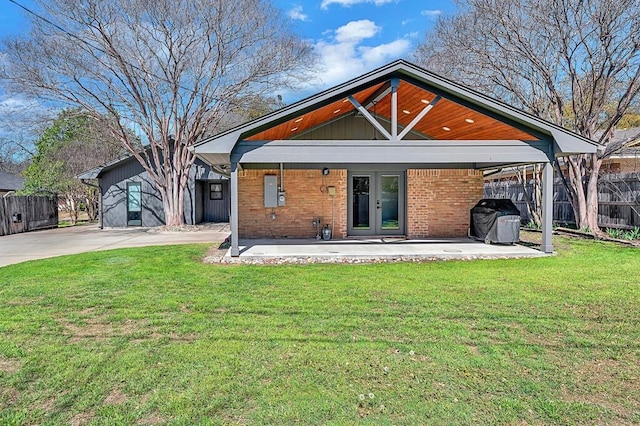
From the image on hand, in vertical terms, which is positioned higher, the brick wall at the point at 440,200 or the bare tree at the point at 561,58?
the bare tree at the point at 561,58

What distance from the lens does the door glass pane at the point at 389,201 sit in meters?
12.1

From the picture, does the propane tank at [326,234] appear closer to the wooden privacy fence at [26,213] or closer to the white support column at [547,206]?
the white support column at [547,206]

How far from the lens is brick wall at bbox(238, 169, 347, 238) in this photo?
11.9 metres

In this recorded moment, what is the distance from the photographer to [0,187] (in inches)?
1097

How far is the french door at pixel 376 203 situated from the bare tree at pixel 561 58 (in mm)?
5494

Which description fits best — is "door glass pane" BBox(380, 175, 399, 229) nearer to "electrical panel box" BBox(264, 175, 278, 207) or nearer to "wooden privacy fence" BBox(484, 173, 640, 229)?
"electrical panel box" BBox(264, 175, 278, 207)

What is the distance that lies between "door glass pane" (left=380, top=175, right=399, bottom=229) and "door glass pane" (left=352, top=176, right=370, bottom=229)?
0.49 metres

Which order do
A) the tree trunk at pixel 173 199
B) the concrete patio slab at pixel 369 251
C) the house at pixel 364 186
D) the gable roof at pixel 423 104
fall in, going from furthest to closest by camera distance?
the tree trunk at pixel 173 199 → the house at pixel 364 186 → the concrete patio slab at pixel 369 251 → the gable roof at pixel 423 104

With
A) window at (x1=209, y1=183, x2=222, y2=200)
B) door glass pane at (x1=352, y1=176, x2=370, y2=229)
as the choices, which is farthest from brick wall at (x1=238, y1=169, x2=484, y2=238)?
window at (x1=209, y1=183, x2=222, y2=200)

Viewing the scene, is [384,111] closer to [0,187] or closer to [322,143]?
[322,143]

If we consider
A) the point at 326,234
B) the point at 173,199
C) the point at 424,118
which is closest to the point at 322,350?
the point at 326,234

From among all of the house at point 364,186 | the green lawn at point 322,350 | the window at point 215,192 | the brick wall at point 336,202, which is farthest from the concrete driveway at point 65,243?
the window at point 215,192

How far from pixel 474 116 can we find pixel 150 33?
41.1ft

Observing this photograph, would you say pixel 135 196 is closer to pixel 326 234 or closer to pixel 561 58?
pixel 326 234
